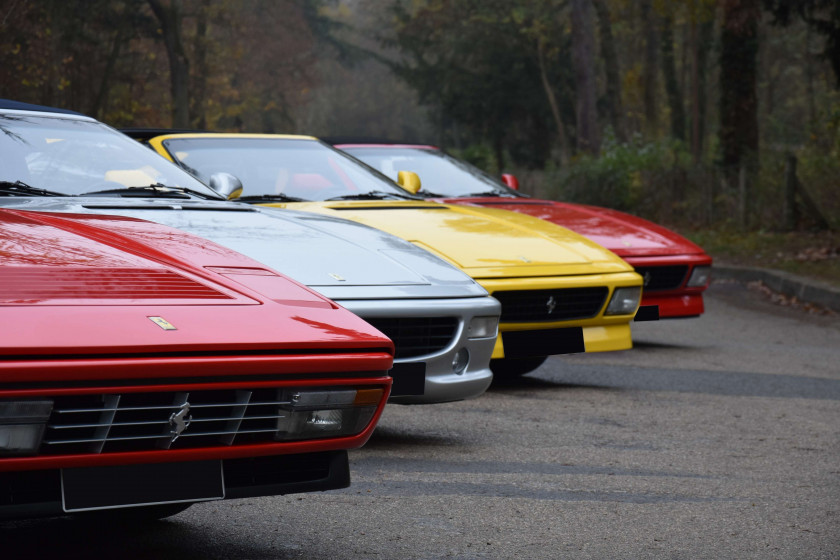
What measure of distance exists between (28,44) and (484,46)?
25.7 metres

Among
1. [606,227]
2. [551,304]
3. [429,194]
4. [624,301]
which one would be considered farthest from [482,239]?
[606,227]

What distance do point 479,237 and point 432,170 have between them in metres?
2.47

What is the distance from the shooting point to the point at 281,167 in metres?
7.16

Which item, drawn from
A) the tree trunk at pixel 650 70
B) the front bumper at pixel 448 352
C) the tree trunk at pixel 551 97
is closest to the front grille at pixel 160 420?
the front bumper at pixel 448 352

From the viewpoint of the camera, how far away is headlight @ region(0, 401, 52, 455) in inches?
102

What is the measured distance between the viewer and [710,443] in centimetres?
566

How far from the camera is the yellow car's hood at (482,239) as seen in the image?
650cm

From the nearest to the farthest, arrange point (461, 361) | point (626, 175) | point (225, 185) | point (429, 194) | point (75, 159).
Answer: point (75, 159) → point (461, 361) → point (225, 185) → point (429, 194) → point (626, 175)

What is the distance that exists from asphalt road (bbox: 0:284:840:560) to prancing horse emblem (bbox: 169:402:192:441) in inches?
34.8

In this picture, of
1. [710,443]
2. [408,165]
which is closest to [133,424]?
[710,443]

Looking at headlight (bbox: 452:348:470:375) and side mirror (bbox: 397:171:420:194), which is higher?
side mirror (bbox: 397:171:420:194)

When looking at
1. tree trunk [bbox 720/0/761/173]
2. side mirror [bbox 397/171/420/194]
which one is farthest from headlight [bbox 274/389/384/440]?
tree trunk [bbox 720/0/761/173]

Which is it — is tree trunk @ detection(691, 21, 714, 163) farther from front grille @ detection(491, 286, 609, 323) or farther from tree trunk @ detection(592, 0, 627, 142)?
front grille @ detection(491, 286, 609, 323)

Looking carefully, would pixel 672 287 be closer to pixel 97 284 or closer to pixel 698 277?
pixel 698 277
